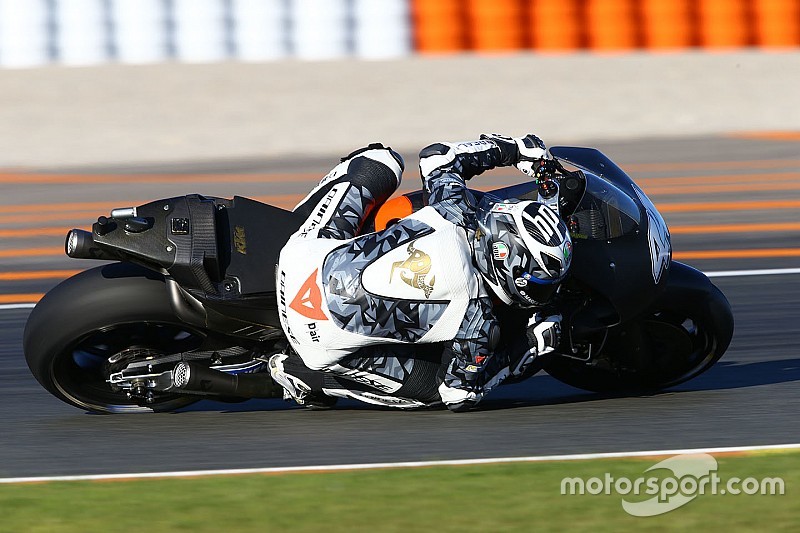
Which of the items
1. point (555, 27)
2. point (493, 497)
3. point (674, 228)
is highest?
point (555, 27)

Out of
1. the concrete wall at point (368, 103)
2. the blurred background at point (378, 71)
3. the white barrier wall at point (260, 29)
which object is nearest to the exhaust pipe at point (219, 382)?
the concrete wall at point (368, 103)

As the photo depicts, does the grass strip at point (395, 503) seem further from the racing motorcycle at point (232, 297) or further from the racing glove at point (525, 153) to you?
the racing glove at point (525, 153)

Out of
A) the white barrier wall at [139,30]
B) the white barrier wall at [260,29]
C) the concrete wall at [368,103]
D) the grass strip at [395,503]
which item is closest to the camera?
the grass strip at [395,503]

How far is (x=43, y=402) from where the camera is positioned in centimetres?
651

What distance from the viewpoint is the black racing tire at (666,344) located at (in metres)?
5.92

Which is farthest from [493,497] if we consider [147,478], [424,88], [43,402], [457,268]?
[424,88]

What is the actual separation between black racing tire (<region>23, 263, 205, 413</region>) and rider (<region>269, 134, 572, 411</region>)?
0.53 m

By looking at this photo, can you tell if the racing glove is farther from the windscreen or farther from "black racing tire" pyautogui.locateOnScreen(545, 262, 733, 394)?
"black racing tire" pyautogui.locateOnScreen(545, 262, 733, 394)

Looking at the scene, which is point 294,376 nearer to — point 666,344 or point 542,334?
point 542,334

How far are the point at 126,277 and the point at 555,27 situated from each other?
9.46m

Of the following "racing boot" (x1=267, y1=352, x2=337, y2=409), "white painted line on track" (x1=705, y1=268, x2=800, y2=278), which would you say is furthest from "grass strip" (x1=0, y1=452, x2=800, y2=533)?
"white painted line on track" (x1=705, y1=268, x2=800, y2=278)

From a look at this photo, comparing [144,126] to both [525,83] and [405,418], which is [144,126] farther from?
[405,418]

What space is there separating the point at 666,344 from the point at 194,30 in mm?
8898

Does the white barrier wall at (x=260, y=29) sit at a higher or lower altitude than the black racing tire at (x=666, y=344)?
higher
